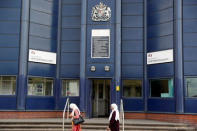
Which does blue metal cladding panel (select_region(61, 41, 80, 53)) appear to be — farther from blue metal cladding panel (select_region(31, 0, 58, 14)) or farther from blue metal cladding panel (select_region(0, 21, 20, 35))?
blue metal cladding panel (select_region(0, 21, 20, 35))

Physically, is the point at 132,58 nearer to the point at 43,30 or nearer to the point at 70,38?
the point at 70,38

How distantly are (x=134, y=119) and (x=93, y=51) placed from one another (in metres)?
5.03

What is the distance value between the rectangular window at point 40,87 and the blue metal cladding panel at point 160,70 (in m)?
6.58

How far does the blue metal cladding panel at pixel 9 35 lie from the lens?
1752 centimetres

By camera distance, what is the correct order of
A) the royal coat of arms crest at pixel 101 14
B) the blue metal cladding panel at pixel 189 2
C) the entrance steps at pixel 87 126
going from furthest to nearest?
1. the royal coat of arms crest at pixel 101 14
2. the blue metal cladding panel at pixel 189 2
3. the entrance steps at pixel 87 126

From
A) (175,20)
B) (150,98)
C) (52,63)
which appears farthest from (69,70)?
(175,20)

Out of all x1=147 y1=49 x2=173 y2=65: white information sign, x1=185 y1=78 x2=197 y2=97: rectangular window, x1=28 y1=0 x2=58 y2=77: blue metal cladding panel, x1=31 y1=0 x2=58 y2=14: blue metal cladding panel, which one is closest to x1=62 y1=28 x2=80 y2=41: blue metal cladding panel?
x1=28 y1=0 x2=58 y2=77: blue metal cladding panel

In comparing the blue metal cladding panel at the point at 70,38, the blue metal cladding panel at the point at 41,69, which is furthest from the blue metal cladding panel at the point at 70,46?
the blue metal cladding panel at the point at 41,69

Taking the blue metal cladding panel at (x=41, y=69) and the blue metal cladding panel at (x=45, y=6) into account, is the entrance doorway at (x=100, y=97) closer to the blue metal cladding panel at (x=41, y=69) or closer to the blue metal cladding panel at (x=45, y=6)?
the blue metal cladding panel at (x=41, y=69)

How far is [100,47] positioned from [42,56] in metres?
3.83

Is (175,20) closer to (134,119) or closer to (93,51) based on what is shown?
(93,51)

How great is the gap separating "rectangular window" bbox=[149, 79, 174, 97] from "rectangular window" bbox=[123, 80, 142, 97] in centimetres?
78

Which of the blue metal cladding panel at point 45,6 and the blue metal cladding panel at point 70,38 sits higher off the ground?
the blue metal cladding panel at point 45,6

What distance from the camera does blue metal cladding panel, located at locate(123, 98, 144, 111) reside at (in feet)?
59.4
